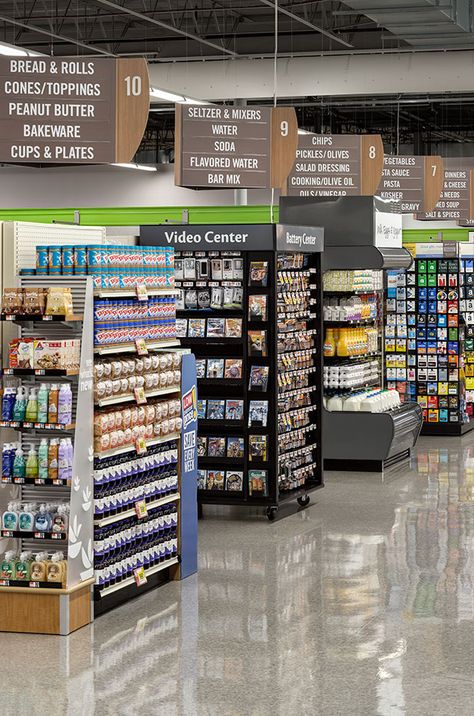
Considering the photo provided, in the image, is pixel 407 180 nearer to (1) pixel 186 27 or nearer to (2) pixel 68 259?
(1) pixel 186 27

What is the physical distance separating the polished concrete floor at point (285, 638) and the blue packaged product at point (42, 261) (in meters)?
2.22

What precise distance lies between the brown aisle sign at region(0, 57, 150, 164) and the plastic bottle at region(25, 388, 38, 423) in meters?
1.94

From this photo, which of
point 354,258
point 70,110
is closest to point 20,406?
point 70,110

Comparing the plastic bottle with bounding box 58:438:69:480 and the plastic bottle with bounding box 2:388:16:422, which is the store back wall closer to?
the plastic bottle with bounding box 2:388:16:422

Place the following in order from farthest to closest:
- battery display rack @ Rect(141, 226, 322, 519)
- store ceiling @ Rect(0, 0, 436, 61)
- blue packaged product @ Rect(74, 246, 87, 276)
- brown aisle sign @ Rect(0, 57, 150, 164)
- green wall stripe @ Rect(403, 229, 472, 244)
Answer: green wall stripe @ Rect(403, 229, 472, 244)
store ceiling @ Rect(0, 0, 436, 61)
battery display rack @ Rect(141, 226, 322, 519)
brown aisle sign @ Rect(0, 57, 150, 164)
blue packaged product @ Rect(74, 246, 87, 276)

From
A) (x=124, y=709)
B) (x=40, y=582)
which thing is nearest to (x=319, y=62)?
(x=40, y=582)

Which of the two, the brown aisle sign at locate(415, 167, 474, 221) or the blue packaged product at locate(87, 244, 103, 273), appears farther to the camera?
the brown aisle sign at locate(415, 167, 474, 221)

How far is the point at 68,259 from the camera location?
25.2ft

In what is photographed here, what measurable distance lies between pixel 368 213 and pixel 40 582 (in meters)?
7.75

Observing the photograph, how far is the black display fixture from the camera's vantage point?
45.1ft

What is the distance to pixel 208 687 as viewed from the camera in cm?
629

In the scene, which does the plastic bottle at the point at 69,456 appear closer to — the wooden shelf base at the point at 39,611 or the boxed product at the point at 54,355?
the boxed product at the point at 54,355

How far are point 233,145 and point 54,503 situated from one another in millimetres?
4959

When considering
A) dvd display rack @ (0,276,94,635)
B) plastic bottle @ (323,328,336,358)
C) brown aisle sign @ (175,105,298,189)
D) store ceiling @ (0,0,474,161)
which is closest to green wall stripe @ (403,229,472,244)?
store ceiling @ (0,0,474,161)
